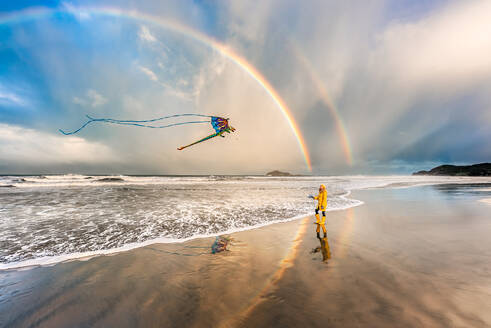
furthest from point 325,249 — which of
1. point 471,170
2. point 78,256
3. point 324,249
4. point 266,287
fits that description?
point 471,170

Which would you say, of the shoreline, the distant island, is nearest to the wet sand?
the shoreline

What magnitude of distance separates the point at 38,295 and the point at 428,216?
14.2 metres

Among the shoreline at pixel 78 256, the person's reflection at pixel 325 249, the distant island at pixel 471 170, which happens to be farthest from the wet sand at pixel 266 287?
the distant island at pixel 471 170

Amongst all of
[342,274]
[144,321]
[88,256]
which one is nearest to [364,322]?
[342,274]

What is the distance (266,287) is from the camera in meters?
3.70

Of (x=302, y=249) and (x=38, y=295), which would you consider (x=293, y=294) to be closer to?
(x=302, y=249)

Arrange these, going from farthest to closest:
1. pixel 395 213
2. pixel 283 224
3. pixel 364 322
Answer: pixel 395 213, pixel 283 224, pixel 364 322

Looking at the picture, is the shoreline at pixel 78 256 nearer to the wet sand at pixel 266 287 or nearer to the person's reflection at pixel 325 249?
the wet sand at pixel 266 287

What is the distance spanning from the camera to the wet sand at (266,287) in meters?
2.91

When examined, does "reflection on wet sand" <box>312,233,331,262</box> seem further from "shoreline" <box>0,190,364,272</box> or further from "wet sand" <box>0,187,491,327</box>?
"shoreline" <box>0,190,364,272</box>

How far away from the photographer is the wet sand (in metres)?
2.91

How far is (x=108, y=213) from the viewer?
10.5 meters

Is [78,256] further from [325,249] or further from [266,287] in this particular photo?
[325,249]

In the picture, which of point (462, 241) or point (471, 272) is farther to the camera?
point (462, 241)
